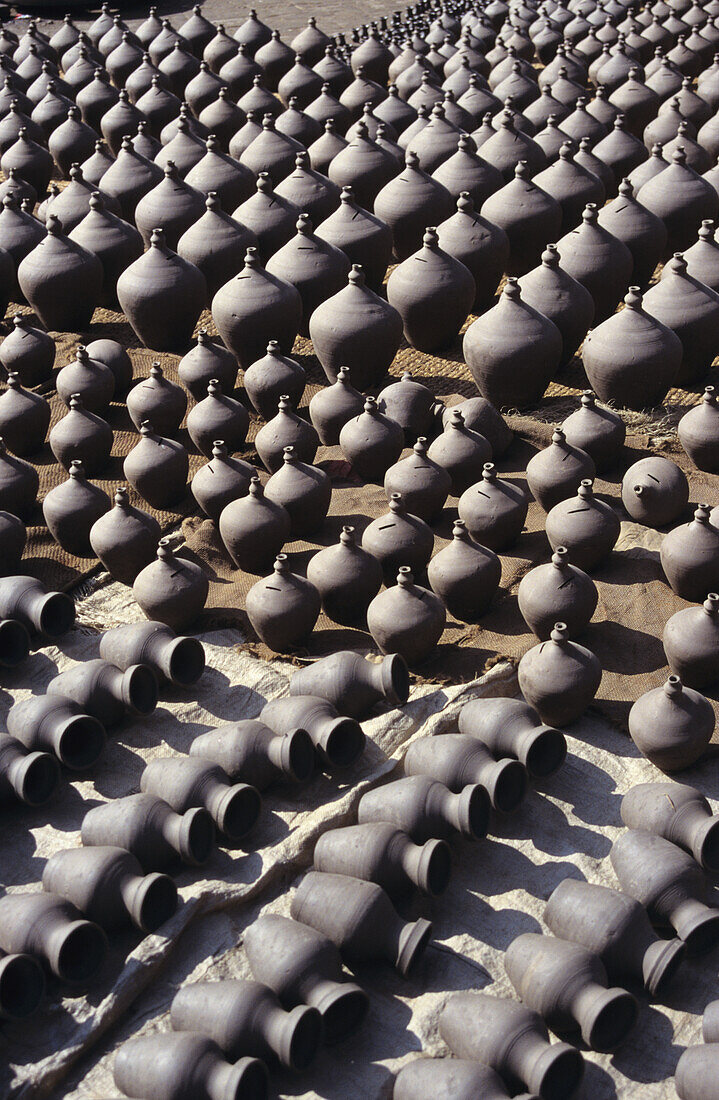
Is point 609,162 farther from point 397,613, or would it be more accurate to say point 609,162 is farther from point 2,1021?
point 2,1021

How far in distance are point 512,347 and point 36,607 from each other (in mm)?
3386

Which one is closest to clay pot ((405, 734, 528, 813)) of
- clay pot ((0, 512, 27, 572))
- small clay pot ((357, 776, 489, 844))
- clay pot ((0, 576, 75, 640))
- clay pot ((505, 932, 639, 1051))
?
small clay pot ((357, 776, 489, 844))

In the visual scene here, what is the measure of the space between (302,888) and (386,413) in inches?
139

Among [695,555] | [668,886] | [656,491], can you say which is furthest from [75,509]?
[668,886]

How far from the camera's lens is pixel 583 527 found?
246 inches

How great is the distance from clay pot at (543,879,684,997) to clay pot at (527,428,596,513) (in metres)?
2.70

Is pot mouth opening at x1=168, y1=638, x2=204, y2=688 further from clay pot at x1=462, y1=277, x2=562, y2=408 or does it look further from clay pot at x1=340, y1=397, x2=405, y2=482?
clay pot at x1=462, y1=277, x2=562, y2=408

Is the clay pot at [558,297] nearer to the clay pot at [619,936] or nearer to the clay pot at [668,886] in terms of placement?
the clay pot at [668,886]

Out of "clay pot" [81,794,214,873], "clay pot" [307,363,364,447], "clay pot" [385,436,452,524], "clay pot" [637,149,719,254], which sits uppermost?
"clay pot" [637,149,719,254]

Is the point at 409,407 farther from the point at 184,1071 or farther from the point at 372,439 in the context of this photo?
the point at 184,1071

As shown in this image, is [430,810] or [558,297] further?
[558,297]

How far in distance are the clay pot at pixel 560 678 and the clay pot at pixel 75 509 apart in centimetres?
273

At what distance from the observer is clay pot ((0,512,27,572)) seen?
21.8ft

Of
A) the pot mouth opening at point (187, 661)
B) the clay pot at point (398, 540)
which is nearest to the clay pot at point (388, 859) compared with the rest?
the pot mouth opening at point (187, 661)
